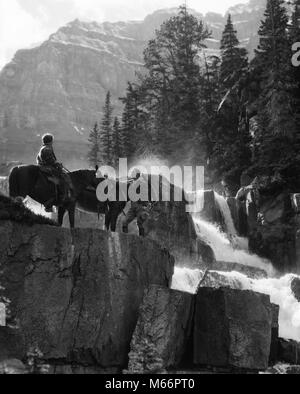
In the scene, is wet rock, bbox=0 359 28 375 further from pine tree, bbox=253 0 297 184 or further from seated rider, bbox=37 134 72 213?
pine tree, bbox=253 0 297 184

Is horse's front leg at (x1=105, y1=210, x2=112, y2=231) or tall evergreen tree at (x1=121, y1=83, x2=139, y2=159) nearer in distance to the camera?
horse's front leg at (x1=105, y1=210, x2=112, y2=231)

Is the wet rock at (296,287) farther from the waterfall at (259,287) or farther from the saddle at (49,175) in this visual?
the saddle at (49,175)

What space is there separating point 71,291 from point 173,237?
18538mm

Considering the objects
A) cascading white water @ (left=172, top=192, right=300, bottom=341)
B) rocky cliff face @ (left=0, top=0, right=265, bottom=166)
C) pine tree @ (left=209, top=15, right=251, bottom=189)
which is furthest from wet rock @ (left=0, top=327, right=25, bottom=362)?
rocky cliff face @ (left=0, top=0, right=265, bottom=166)

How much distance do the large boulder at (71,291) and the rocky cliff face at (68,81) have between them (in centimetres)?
11774

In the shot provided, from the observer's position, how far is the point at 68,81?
158875 mm

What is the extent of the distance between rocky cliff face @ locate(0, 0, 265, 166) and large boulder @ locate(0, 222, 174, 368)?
118 m

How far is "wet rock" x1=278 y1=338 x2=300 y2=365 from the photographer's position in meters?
19.4

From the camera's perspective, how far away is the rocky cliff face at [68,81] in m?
147

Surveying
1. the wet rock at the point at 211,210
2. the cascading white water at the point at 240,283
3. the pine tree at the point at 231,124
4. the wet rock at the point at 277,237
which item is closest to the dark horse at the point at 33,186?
the cascading white water at the point at 240,283

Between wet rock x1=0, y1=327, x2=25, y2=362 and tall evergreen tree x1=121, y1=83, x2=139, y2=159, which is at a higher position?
tall evergreen tree x1=121, y1=83, x2=139, y2=159

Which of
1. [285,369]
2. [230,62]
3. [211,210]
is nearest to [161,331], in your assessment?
[285,369]

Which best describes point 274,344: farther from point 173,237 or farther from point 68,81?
point 68,81

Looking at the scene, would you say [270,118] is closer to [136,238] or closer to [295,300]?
[295,300]
